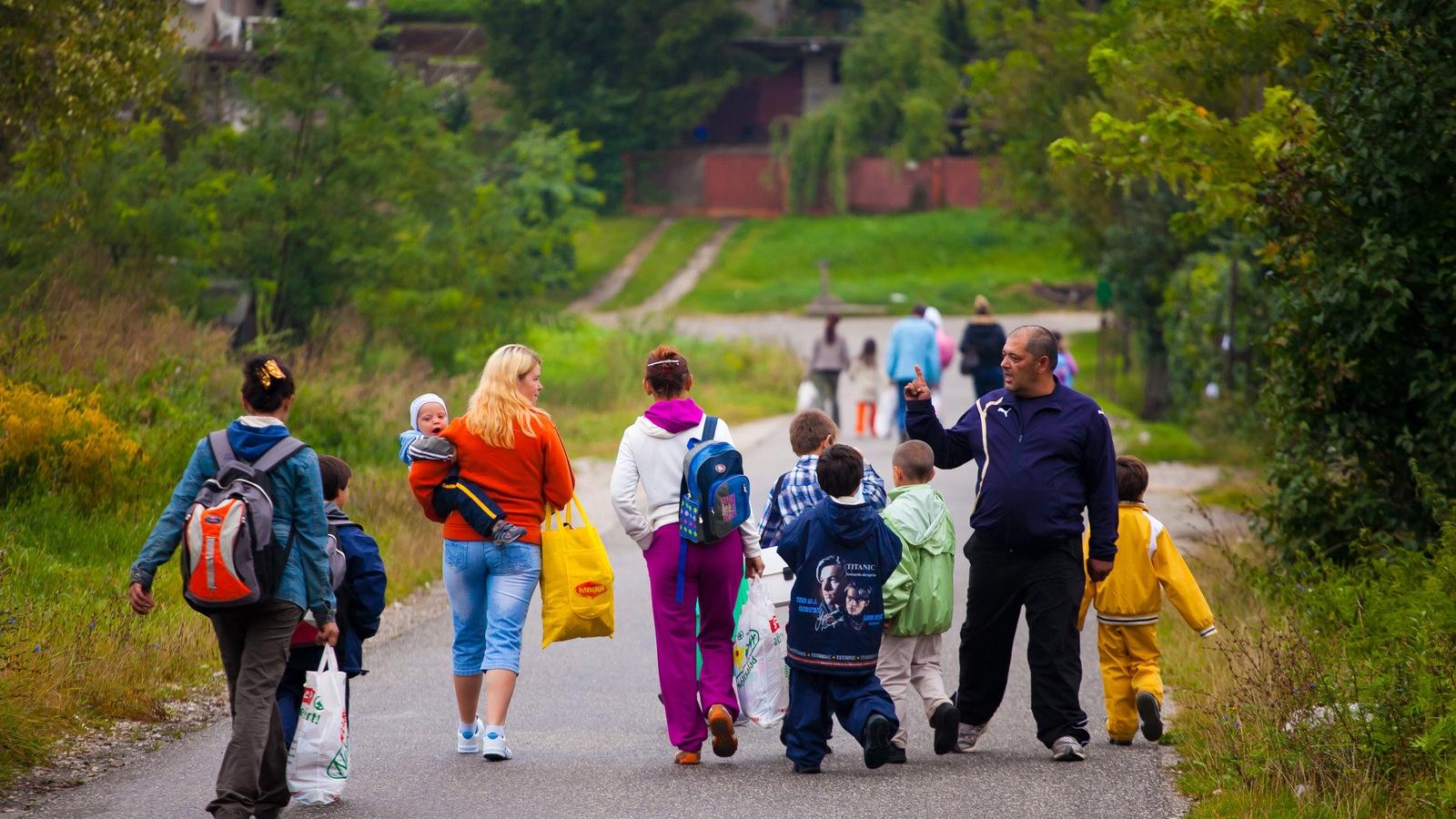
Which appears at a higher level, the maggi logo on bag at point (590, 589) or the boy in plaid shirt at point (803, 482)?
the boy in plaid shirt at point (803, 482)

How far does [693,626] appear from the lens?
7.31 meters

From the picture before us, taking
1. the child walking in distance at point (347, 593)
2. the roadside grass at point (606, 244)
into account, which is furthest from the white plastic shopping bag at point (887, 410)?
the roadside grass at point (606, 244)

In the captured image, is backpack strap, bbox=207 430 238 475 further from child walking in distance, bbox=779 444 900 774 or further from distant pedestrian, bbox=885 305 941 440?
distant pedestrian, bbox=885 305 941 440

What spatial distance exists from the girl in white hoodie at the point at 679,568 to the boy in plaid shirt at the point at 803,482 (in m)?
0.40

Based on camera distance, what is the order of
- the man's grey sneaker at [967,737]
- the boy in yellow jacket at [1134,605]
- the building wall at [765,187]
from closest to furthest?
the man's grey sneaker at [967,737] → the boy in yellow jacket at [1134,605] → the building wall at [765,187]

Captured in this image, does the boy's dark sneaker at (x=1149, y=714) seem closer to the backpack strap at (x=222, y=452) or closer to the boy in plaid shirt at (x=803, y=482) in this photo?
the boy in plaid shirt at (x=803, y=482)

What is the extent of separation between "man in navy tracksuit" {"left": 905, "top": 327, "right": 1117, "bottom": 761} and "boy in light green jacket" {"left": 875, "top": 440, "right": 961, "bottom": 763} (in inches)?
4.9

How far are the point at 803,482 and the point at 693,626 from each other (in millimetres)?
858

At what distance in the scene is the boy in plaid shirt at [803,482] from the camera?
25.1 feet

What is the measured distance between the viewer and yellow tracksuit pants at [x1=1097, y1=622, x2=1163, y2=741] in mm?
7574

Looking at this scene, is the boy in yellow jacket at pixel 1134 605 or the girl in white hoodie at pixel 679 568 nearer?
the girl in white hoodie at pixel 679 568

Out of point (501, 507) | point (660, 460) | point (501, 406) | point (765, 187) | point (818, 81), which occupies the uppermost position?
point (818, 81)

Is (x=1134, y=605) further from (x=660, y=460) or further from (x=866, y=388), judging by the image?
(x=866, y=388)

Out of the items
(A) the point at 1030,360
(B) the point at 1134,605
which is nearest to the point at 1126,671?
(B) the point at 1134,605
